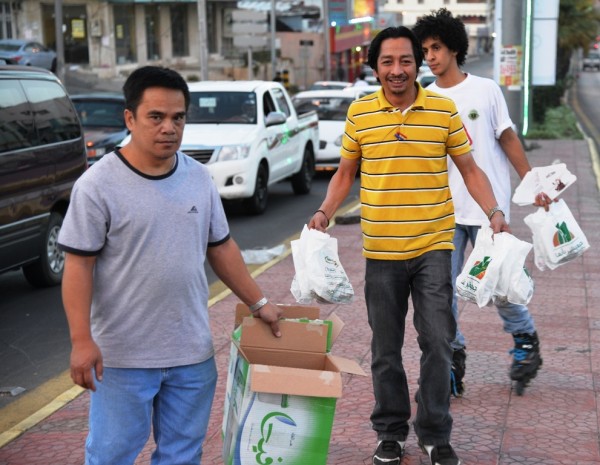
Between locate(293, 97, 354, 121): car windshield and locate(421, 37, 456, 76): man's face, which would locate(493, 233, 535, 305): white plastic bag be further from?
locate(293, 97, 354, 121): car windshield

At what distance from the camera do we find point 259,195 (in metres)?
14.8

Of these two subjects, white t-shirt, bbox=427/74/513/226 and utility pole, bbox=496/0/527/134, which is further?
utility pole, bbox=496/0/527/134

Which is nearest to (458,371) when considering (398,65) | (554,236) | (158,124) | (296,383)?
(554,236)

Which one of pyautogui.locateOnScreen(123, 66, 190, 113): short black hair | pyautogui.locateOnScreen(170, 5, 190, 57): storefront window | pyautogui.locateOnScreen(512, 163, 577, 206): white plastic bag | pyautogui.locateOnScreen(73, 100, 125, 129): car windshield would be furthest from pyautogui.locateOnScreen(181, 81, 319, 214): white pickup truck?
pyautogui.locateOnScreen(170, 5, 190, 57): storefront window

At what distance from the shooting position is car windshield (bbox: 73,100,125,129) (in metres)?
18.1

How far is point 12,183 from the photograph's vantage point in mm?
8805

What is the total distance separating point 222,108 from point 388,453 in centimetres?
1096

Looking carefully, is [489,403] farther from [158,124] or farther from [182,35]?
[182,35]

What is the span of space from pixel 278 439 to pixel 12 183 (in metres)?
5.43

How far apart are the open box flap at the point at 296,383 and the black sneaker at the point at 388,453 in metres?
1.18

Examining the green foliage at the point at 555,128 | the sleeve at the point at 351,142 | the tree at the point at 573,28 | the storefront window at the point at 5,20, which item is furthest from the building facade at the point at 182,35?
the sleeve at the point at 351,142

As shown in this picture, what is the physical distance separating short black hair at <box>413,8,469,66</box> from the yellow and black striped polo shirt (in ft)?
2.36

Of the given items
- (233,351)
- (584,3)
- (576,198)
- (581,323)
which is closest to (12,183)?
(581,323)

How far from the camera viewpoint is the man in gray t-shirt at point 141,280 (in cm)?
365
